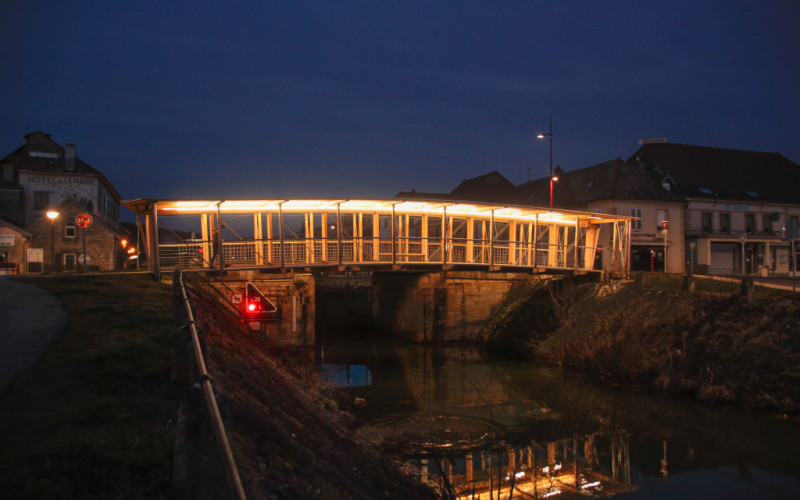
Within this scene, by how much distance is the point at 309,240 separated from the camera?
2105cm

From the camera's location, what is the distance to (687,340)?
58.9 feet

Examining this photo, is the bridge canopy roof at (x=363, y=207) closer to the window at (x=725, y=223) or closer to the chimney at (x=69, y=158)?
the window at (x=725, y=223)

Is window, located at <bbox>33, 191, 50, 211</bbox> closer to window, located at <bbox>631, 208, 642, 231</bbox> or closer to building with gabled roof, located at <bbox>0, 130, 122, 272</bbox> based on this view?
building with gabled roof, located at <bbox>0, 130, 122, 272</bbox>

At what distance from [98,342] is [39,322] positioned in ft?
8.10

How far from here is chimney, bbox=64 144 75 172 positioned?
4488 cm

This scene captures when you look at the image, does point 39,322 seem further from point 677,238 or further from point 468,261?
point 677,238

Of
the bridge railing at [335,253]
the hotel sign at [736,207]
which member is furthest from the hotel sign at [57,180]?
the hotel sign at [736,207]

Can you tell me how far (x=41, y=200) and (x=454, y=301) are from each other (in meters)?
34.4

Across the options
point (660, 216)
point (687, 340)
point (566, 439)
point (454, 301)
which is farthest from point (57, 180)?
point (660, 216)

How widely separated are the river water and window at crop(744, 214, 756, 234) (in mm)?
35802

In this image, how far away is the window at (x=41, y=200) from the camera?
43812 mm

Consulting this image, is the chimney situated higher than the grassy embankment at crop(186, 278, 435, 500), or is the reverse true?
the chimney

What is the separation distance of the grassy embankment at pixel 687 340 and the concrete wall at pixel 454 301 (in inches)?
147

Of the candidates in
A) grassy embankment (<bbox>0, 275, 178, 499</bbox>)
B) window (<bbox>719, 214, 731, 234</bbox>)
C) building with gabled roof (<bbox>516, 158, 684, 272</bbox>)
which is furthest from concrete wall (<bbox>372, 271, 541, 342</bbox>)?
window (<bbox>719, 214, 731, 234</bbox>)
